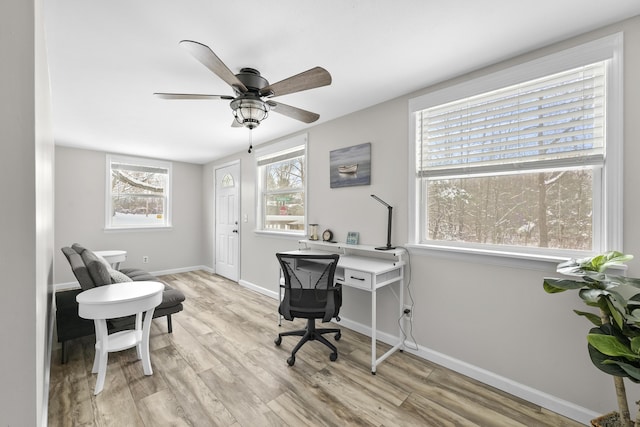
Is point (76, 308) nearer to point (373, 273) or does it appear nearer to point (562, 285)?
point (373, 273)

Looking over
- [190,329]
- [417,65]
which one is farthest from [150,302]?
[417,65]

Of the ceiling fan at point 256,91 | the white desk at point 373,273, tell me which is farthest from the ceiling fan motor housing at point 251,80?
the white desk at point 373,273

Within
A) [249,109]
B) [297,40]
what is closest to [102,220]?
[249,109]

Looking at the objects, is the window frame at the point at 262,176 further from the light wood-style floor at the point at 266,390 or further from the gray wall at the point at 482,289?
the light wood-style floor at the point at 266,390

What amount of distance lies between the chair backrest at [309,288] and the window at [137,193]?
4.18m

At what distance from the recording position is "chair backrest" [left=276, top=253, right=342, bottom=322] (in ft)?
7.30

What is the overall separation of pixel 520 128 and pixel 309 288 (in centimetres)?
201

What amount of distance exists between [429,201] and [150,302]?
2.45 metres

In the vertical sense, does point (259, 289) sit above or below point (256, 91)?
below

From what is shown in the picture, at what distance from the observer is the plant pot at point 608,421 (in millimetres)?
1368

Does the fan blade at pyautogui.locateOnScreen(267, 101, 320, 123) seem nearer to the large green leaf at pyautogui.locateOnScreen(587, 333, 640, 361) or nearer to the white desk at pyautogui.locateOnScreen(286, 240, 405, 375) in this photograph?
the white desk at pyautogui.locateOnScreen(286, 240, 405, 375)

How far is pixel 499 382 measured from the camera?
1.94 metres

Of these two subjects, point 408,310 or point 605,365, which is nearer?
point 605,365

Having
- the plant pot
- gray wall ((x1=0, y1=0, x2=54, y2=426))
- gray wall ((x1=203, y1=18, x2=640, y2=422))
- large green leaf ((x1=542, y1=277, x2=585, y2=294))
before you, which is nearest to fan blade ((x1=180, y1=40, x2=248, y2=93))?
gray wall ((x1=0, y1=0, x2=54, y2=426))
